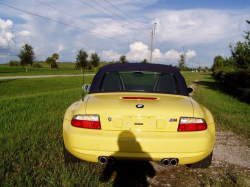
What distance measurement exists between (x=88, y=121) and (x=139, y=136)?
640 mm

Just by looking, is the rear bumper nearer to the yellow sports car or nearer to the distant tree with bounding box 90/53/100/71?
the yellow sports car

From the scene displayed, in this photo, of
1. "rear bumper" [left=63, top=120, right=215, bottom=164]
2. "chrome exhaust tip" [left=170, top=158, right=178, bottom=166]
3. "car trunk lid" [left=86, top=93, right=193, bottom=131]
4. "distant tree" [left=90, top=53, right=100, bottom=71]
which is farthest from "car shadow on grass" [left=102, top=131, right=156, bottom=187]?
"distant tree" [left=90, top=53, right=100, bottom=71]

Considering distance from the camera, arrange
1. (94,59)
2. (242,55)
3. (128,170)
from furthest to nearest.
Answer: (94,59) < (242,55) < (128,170)

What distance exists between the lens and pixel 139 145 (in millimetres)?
2430

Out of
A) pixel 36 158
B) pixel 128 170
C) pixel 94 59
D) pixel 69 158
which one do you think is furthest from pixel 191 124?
pixel 94 59

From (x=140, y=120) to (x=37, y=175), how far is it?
1.48 m

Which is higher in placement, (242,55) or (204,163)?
(242,55)

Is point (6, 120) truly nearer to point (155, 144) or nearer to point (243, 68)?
point (155, 144)

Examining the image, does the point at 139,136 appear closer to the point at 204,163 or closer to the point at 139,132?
the point at 139,132

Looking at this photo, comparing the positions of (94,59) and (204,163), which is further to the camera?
(94,59)

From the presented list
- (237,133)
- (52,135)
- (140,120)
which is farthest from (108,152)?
(237,133)

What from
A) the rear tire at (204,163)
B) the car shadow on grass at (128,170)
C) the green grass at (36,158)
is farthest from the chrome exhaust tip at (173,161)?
the green grass at (36,158)

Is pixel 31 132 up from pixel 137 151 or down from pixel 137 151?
down

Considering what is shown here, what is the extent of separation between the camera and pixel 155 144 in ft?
7.97
